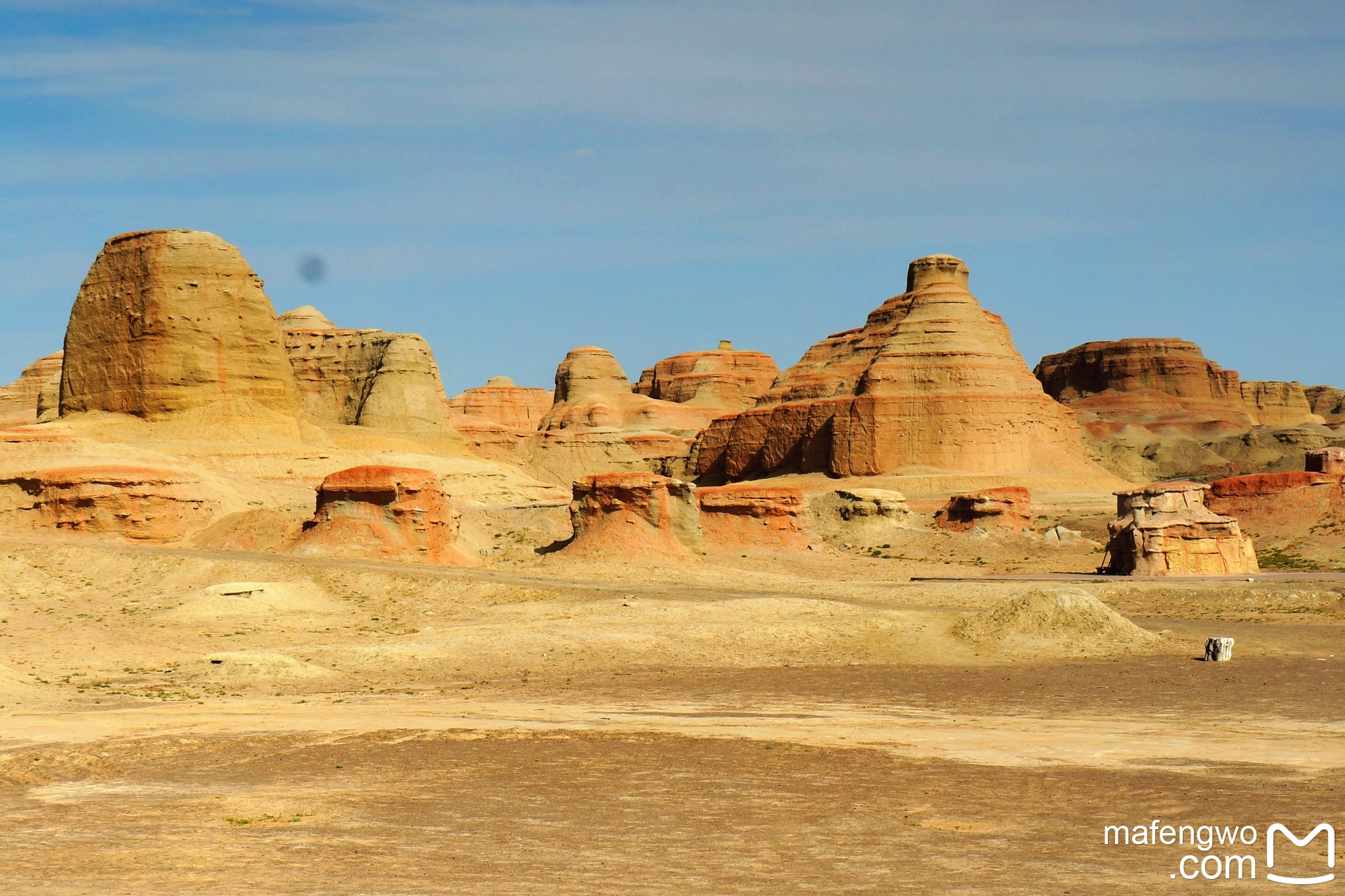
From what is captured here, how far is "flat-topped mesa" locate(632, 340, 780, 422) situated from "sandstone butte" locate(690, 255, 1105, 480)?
5258cm

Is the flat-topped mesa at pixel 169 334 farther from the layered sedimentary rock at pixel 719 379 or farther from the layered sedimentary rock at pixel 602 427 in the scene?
the layered sedimentary rock at pixel 719 379

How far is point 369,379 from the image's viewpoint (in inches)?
2953

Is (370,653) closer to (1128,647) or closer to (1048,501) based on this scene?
(1128,647)

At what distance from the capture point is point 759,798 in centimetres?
1187

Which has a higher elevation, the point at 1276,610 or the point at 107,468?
the point at 107,468

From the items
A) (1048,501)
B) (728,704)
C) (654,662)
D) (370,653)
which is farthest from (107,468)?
(1048,501)

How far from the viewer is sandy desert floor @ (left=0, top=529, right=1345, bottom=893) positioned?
9531mm

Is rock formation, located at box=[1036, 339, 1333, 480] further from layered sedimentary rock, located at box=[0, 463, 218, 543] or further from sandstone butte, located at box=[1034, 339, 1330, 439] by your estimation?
layered sedimentary rock, located at box=[0, 463, 218, 543]

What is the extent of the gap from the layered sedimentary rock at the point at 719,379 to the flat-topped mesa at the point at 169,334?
78.8 meters

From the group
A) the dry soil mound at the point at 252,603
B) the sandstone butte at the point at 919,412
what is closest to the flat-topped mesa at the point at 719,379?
the sandstone butte at the point at 919,412

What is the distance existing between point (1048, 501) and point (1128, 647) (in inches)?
1455

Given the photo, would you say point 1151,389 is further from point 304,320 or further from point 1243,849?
point 1243,849

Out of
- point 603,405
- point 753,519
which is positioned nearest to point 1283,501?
point 753,519

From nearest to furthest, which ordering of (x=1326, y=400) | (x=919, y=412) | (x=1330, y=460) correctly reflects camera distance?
1. (x=1330, y=460)
2. (x=919, y=412)
3. (x=1326, y=400)
